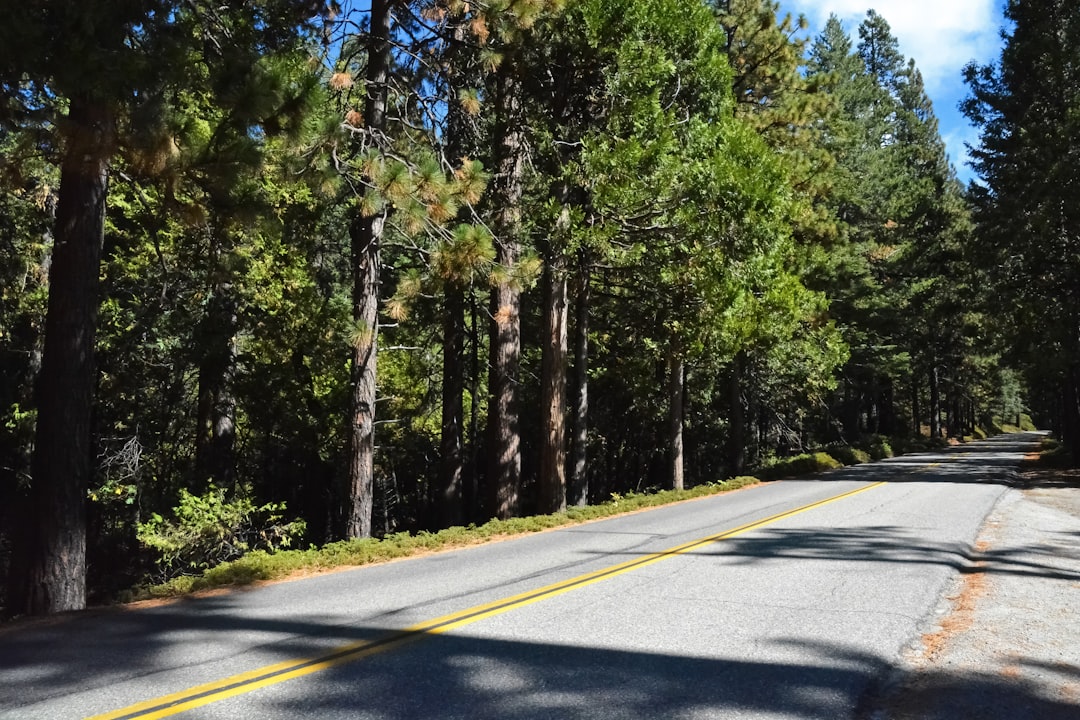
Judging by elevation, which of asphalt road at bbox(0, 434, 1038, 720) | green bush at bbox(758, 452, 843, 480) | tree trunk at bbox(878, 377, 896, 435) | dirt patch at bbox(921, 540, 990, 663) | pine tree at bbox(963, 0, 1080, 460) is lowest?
green bush at bbox(758, 452, 843, 480)

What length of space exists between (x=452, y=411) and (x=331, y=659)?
45.1 ft

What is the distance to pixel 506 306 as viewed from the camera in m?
14.4

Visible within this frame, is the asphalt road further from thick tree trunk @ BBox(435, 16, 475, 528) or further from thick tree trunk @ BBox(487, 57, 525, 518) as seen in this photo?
thick tree trunk @ BBox(435, 16, 475, 528)

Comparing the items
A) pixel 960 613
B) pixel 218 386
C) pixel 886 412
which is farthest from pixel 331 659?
pixel 886 412

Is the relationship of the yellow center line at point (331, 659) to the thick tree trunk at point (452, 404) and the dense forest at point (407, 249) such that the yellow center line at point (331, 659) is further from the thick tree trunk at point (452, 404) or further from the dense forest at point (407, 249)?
the thick tree trunk at point (452, 404)

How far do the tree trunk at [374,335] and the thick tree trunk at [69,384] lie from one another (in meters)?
4.36

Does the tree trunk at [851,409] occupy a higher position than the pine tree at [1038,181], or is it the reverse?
the pine tree at [1038,181]

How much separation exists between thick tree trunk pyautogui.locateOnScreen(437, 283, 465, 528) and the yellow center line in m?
10.7

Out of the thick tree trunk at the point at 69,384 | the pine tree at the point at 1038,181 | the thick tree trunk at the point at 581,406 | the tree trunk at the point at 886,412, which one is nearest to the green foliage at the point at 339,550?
the thick tree trunk at the point at 69,384

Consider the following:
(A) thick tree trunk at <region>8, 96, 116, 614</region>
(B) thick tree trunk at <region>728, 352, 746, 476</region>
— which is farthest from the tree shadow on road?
(B) thick tree trunk at <region>728, 352, 746, 476</region>

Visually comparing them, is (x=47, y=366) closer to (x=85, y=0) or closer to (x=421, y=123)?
(x=85, y=0)

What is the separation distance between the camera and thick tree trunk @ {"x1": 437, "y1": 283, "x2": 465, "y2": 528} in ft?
59.3

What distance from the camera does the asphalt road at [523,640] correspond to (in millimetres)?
4016

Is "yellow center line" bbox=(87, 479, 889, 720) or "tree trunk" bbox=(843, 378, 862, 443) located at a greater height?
"tree trunk" bbox=(843, 378, 862, 443)
